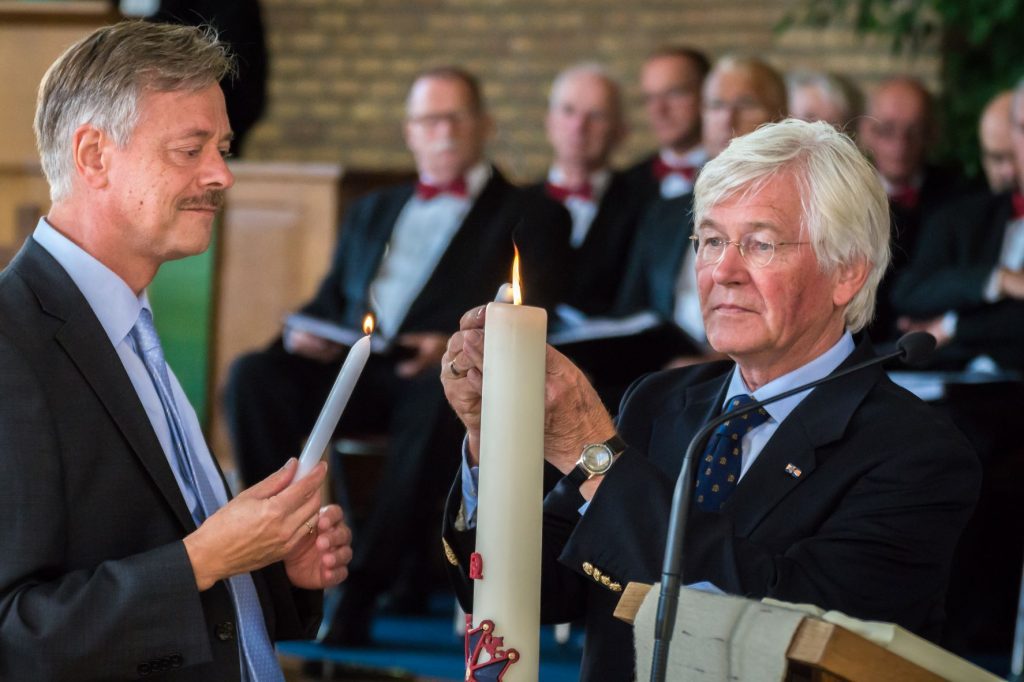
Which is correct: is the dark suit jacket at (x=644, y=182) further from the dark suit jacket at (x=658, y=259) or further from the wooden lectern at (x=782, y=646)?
the wooden lectern at (x=782, y=646)

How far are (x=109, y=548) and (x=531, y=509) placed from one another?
623 millimetres

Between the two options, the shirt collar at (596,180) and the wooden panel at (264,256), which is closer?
the shirt collar at (596,180)

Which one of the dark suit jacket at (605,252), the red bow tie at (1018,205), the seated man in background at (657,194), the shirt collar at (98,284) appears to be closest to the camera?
the shirt collar at (98,284)

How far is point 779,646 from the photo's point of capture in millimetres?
1255

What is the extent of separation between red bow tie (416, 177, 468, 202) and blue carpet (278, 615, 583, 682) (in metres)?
1.41

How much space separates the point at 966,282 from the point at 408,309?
5.63 feet

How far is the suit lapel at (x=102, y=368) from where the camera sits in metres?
1.77

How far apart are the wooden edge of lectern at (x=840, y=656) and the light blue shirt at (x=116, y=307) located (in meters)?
0.88

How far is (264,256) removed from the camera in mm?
5449

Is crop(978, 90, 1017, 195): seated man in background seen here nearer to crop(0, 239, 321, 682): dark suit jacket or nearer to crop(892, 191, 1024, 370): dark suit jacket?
crop(892, 191, 1024, 370): dark suit jacket

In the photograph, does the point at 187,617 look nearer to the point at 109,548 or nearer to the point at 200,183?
the point at 109,548

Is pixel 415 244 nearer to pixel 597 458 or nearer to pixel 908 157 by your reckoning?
pixel 908 157

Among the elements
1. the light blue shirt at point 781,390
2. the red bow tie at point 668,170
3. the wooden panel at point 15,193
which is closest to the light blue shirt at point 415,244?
the red bow tie at point 668,170

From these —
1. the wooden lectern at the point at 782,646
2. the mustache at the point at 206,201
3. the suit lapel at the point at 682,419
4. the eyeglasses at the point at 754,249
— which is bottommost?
the suit lapel at the point at 682,419
